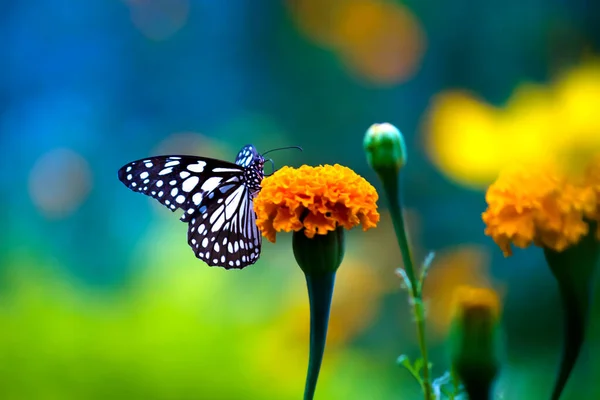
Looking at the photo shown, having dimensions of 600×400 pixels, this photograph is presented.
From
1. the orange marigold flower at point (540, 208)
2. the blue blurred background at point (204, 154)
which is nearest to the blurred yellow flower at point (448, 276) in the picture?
the blue blurred background at point (204, 154)

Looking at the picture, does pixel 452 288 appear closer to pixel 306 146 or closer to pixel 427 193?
pixel 427 193

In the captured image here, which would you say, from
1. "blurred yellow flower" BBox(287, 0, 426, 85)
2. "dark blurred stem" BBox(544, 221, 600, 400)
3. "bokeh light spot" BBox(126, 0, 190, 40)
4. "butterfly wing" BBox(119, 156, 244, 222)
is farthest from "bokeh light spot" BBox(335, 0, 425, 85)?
"dark blurred stem" BBox(544, 221, 600, 400)

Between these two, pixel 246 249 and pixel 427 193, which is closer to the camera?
pixel 246 249

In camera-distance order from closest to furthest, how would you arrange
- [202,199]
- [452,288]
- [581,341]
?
[581,341]
[202,199]
[452,288]

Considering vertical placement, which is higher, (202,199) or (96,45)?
(96,45)

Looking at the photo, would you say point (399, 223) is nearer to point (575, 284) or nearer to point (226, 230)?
point (575, 284)

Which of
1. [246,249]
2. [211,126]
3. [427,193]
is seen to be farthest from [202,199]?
[427,193]

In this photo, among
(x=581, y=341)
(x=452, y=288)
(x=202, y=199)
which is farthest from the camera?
(x=452, y=288)
